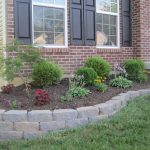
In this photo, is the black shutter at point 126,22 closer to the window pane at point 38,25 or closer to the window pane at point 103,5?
the window pane at point 103,5

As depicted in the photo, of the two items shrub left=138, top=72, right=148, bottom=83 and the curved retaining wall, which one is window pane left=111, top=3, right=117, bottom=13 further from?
the curved retaining wall

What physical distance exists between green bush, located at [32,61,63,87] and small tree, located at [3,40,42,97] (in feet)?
0.44

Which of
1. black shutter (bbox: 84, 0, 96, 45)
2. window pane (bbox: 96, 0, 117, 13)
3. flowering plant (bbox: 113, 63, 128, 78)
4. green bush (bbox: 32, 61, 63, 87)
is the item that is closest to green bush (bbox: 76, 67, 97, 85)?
green bush (bbox: 32, 61, 63, 87)

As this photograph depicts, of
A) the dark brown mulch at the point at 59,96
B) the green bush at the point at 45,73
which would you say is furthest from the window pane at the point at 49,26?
the dark brown mulch at the point at 59,96

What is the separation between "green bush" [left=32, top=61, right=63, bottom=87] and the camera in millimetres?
7012

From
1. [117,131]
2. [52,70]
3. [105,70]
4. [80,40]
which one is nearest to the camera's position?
[117,131]

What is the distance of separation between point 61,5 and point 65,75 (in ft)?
5.50

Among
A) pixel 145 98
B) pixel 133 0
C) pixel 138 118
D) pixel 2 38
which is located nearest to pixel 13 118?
pixel 138 118

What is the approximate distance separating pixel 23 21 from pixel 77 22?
1.57m

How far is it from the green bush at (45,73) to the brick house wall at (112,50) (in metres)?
0.57

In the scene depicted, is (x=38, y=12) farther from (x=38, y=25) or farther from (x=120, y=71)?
(x=120, y=71)

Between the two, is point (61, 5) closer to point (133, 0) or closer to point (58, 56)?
point (58, 56)

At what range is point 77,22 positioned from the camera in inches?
341

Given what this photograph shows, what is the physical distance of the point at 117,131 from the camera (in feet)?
16.9
